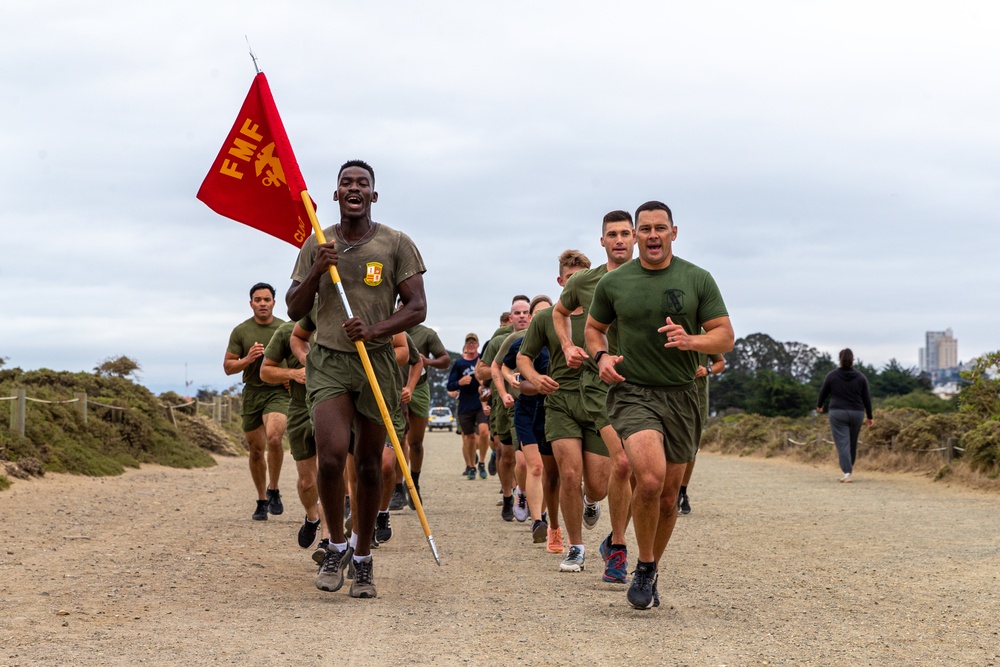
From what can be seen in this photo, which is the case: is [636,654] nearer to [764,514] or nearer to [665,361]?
[665,361]

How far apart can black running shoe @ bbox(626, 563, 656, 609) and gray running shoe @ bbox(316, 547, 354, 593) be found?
1.60 metres

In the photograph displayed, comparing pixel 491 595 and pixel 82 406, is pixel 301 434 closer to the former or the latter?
pixel 491 595

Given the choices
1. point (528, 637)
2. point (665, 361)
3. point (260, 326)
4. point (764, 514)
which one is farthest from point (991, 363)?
point (528, 637)

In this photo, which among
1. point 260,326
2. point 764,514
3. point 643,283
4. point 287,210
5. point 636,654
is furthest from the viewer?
point 764,514

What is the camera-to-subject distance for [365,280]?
23.8ft

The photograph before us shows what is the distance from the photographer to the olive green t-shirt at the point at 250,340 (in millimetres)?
11852

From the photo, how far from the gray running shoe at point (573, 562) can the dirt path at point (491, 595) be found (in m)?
0.12

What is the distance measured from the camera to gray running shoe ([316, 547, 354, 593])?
717cm

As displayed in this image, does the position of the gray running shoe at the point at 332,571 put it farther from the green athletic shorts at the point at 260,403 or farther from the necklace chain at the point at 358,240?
the green athletic shorts at the point at 260,403

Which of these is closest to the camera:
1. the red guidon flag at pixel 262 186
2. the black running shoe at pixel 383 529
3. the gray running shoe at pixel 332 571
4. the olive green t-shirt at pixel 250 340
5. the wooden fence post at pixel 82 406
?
the gray running shoe at pixel 332 571

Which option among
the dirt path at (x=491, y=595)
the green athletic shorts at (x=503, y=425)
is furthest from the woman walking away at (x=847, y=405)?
the green athletic shorts at (x=503, y=425)

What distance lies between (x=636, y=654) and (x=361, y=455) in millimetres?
2335

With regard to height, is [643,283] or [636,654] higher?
[643,283]

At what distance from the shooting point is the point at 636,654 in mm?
5590
